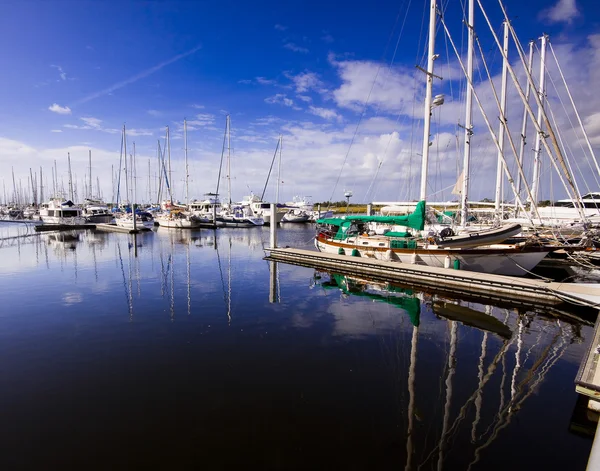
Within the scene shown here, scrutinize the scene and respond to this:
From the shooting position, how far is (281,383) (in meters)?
9.00

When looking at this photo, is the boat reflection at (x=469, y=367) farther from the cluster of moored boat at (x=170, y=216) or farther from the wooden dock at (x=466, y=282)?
the cluster of moored boat at (x=170, y=216)

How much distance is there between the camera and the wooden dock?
15.9m

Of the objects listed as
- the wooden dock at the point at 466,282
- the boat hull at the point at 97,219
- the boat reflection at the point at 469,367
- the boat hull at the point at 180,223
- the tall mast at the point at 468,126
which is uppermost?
the tall mast at the point at 468,126

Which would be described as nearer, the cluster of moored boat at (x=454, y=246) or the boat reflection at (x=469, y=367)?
the boat reflection at (x=469, y=367)

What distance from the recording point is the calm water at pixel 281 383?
645cm

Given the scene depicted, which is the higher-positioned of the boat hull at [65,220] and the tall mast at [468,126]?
the tall mast at [468,126]

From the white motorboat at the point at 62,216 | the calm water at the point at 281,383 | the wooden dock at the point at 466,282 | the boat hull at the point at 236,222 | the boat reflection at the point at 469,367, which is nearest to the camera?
the calm water at the point at 281,383

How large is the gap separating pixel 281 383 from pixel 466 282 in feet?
47.5

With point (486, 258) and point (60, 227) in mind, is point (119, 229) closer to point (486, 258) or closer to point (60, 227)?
point (60, 227)

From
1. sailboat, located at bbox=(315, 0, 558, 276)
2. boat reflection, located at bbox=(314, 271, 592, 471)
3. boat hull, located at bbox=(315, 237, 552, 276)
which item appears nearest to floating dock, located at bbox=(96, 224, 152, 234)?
sailboat, located at bbox=(315, 0, 558, 276)

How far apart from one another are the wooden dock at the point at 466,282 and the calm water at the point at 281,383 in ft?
5.89

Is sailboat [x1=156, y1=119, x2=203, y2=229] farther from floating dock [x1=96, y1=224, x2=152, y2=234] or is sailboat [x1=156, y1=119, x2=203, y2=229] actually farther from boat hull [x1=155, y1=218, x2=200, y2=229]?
floating dock [x1=96, y1=224, x2=152, y2=234]

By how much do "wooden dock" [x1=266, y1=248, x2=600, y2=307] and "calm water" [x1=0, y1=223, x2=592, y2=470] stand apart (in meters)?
1.80

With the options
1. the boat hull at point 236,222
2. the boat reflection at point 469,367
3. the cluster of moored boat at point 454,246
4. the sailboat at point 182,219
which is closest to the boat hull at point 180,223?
the sailboat at point 182,219
